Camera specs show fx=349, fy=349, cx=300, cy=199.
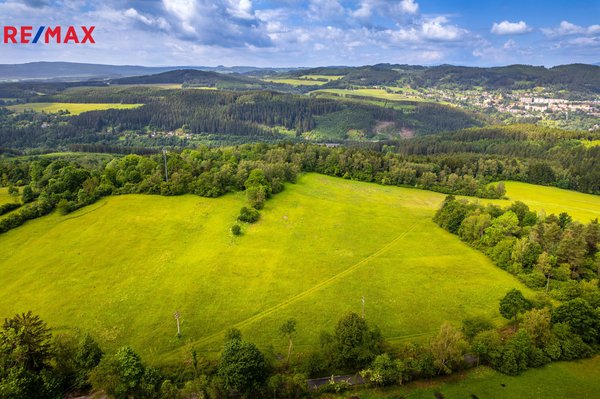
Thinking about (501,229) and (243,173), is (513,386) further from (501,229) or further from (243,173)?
(243,173)

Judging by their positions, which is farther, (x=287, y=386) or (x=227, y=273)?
(x=227, y=273)

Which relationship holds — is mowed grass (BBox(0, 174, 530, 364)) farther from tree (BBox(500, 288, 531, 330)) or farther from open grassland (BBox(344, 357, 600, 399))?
open grassland (BBox(344, 357, 600, 399))

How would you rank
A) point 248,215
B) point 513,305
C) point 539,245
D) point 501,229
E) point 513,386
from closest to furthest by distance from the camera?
A: point 513,386 < point 513,305 < point 539,245 < point 501,229 < point 248,215

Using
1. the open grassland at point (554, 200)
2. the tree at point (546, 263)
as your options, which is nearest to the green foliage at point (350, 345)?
the tree at point (546, 263)

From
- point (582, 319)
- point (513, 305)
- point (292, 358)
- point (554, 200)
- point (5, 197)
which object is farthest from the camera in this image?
point (554, 200)

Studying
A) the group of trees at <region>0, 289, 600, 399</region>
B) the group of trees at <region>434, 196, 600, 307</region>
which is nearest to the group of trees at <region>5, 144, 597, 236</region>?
the group of trees at <region>434, 196, 600, 307</region>

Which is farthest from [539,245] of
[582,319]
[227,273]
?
[227,273]

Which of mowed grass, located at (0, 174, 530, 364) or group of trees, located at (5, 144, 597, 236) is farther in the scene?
group of trees, located at (5, 144, 597, 236)
